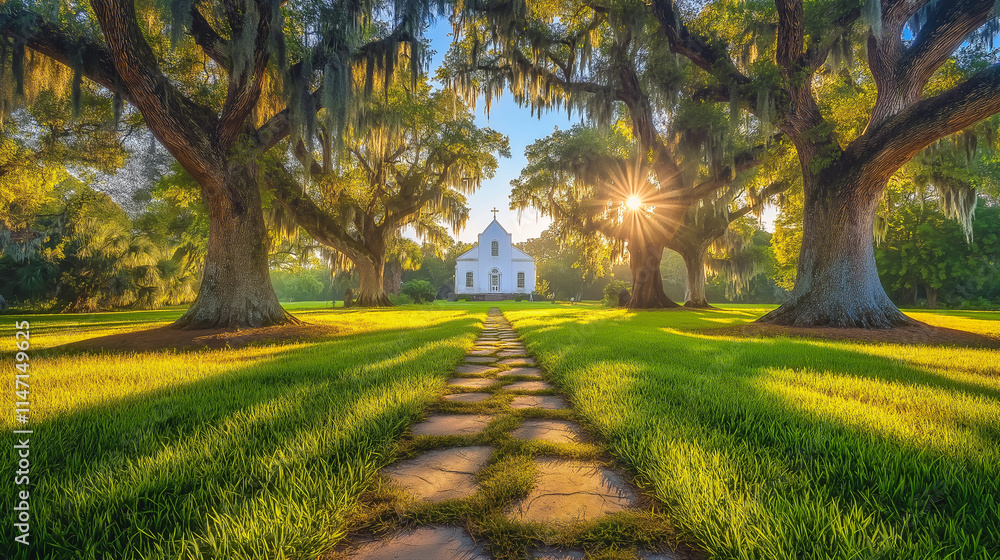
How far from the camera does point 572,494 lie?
55.1 inches

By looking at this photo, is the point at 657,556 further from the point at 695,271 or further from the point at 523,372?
the point at 695,271

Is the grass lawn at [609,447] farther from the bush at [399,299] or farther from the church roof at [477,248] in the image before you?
the church roof at [477,248]

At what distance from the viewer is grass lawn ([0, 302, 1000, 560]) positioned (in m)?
1.05

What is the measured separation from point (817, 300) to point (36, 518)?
10.0 metres

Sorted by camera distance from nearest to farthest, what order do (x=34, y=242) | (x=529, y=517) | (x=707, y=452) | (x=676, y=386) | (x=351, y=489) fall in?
(x=529, y=517) → (x=351, y=489) → (x=707, y=452) → (x=676, y=386) → (x=34, y=242)

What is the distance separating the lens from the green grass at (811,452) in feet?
3.45

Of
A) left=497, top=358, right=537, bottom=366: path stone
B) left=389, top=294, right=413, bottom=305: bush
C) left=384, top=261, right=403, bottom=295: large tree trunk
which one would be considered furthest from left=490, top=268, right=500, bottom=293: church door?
left=497, top=358, right=537, bottom=366: path stone

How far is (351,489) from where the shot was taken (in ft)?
4.41

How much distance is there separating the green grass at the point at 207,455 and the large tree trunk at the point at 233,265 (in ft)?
12.3

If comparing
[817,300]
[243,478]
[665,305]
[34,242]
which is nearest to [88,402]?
[243,478]

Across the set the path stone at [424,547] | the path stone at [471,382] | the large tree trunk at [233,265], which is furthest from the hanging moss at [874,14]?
the large tree trunk at [233,265]

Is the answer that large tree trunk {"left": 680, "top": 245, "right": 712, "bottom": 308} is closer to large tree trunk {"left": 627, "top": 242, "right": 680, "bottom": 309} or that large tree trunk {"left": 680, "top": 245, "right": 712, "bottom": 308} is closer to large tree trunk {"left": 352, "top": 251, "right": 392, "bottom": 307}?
large tree trunk {"left": 627, "top": 242, "right": 680, "bottom": 309}

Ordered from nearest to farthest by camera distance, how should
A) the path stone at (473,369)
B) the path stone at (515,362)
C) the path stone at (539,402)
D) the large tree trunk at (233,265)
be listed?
the path stone at (539,402)
the path stone at (473,369)
the path stone at (515,362)
the large tree trunk at (233,265)

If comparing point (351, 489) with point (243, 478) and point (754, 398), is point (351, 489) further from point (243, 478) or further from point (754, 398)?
point (754, 398)
